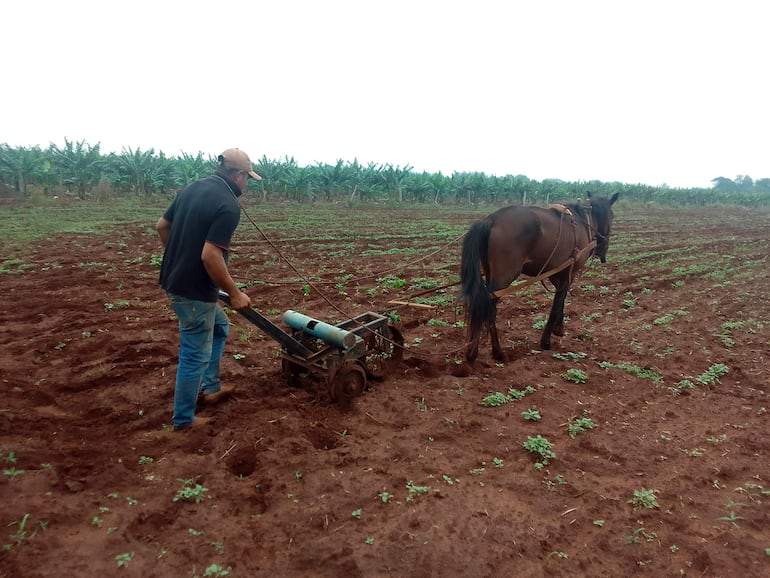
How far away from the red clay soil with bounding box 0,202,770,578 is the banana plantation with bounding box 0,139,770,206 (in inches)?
1064

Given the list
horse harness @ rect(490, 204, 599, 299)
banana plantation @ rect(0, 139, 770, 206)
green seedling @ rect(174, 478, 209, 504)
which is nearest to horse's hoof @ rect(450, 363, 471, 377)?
horse harness @ rect(490, 204, 599, 299)

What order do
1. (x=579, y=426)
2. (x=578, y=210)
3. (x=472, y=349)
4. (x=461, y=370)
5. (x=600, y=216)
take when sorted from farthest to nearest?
1. (x=600, y=216)
2. (x=578, y=210)
3. (x=472, y=349)
4. (x=461, y=370)
5. (x=579, y=426)

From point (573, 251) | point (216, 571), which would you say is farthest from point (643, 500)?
point (573, 251)

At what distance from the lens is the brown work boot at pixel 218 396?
4.36 m

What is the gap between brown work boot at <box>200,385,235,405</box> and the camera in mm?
4363

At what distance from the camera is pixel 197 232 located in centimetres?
357

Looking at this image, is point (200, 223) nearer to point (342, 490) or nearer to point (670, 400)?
point (342, 490)

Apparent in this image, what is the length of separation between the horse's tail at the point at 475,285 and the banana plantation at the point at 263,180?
29495 mm

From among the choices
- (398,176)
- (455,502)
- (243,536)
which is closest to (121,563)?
(243,536)

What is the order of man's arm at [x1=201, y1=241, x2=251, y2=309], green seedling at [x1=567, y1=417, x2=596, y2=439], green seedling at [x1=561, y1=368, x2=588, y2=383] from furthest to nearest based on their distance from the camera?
green seedling at [x1=561, y1=368, x2=588, y2=383], green seedling at [x1=567, y1=417, x2=596, y2=439], man's arm at [x1=201, y1=241, x2=251, y2=309]

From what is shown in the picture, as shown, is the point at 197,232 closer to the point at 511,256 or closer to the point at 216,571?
the point at 216,571

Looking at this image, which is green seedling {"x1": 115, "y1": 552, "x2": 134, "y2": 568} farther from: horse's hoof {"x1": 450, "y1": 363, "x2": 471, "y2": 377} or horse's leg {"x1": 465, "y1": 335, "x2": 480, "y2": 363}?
horse's leg {"x1": 465, "y1": 335, "x2": 480, "y2": 363}

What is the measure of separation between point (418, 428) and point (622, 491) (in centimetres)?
166

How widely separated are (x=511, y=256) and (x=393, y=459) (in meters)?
2.98
